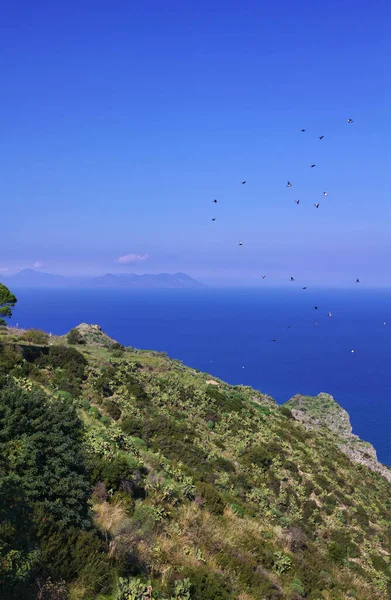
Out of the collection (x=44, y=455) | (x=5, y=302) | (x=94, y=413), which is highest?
(x=5, y=302)

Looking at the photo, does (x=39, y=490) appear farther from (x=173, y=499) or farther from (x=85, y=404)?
(x=85, y=404)

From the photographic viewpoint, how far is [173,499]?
1262cm

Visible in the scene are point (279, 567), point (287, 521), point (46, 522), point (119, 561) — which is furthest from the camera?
point (287, 521)

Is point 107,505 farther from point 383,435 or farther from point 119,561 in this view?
point 383,435

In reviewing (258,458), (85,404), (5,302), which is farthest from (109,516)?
(5,302)

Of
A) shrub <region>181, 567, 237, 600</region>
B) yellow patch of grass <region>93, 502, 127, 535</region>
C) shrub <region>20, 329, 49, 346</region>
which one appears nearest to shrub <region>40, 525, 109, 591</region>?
yellow patch of grass <region>93, 502, 127, 535</region>

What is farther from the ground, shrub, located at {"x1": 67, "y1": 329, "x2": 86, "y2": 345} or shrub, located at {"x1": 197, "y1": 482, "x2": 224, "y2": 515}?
shrub, located at {"x1": 67, "y1": 329, "x2": 86, "y2": 345}

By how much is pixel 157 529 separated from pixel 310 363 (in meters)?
171

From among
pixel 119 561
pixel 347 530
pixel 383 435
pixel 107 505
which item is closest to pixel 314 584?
pixel 107 505

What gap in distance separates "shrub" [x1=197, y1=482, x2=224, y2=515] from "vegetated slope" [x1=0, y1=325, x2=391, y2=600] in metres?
0.06

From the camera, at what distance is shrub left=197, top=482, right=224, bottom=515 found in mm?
13625

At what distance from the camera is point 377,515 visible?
86.4ft

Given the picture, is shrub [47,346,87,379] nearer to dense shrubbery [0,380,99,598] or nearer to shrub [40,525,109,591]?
dense shrubbery [0,380,99,598]

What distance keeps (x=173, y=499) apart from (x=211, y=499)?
213cm
